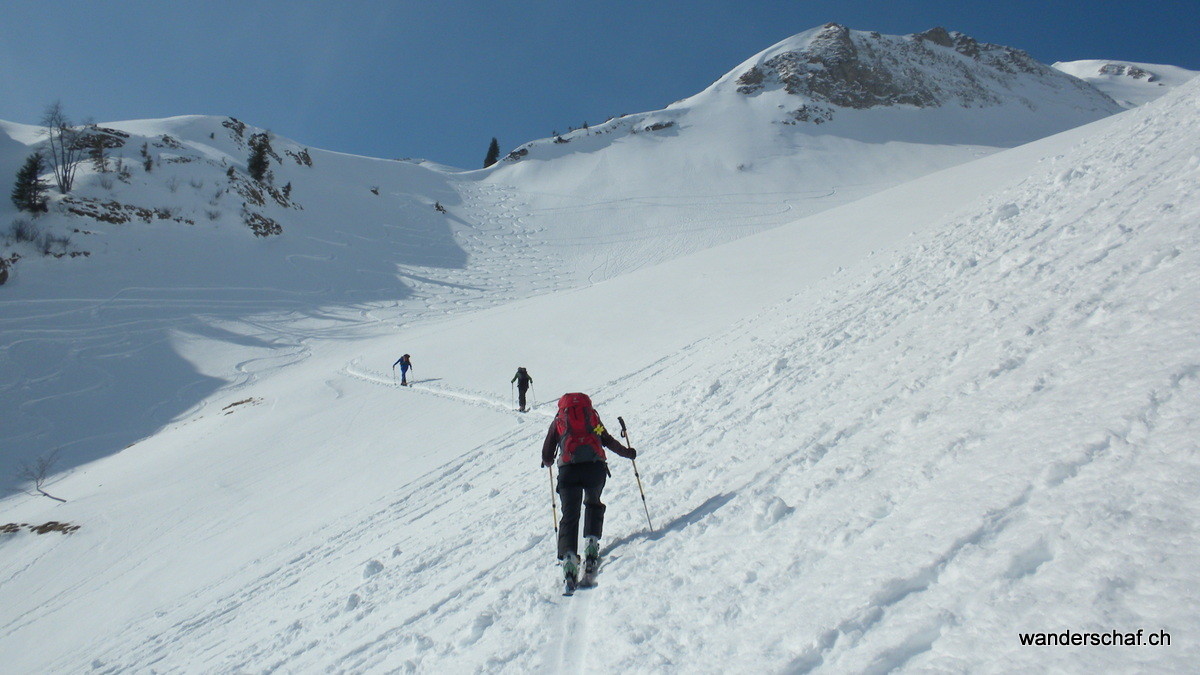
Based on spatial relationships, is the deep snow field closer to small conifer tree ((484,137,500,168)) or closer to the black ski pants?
the black ski pants

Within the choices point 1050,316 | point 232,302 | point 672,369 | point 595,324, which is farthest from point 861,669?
point 232,302

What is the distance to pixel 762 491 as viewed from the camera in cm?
460

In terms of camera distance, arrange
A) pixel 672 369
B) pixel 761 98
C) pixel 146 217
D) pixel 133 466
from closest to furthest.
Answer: pixel 672 369 < pixel 133 466 < pixel 146 217 < pixel 761 98

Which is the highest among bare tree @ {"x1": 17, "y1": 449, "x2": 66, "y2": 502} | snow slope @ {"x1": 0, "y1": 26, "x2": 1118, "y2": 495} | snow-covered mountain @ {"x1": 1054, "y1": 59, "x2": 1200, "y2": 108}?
snow-covered mountain @ {"x1": 1054, "y1": 59, "x2": 1200, "y2": 108}

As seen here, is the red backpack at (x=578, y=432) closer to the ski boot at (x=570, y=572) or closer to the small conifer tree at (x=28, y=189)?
the ski boot at (x=570, y=572)

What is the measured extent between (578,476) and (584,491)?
245 millimetres

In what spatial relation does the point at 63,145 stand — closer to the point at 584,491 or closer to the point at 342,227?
the point at 342,227

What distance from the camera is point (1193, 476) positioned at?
254 centimetres

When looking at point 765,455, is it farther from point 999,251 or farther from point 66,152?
point 66,152

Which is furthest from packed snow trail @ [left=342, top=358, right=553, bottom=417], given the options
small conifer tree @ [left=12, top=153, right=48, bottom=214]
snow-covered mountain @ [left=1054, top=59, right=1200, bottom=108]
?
snow-covered mountain @ [left=1054, top=59, right=1200, bottom=108]

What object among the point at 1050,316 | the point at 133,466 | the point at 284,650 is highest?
the point at 1050,316

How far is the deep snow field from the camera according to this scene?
2.59 metres

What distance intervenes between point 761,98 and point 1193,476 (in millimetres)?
105996

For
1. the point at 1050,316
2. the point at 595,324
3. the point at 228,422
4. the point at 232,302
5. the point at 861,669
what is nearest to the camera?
the point at 861,669
